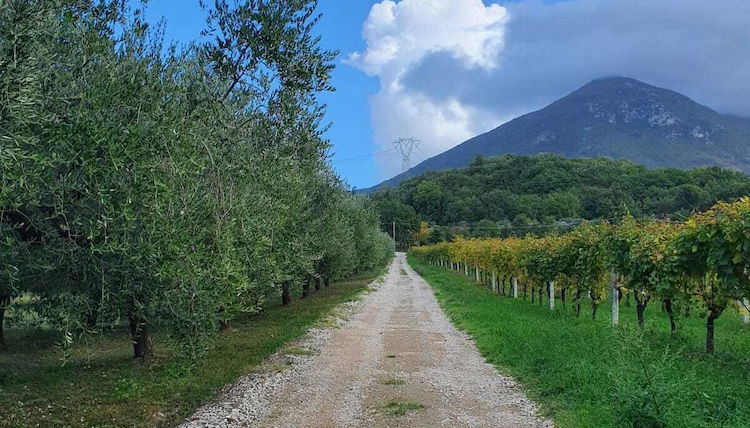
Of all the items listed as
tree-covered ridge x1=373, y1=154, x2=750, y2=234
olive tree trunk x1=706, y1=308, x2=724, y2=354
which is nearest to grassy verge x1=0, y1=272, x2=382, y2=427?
olive tree trunk x1=706, y1=308, x2=724, y2=354

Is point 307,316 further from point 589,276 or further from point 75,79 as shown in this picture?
point 75,79

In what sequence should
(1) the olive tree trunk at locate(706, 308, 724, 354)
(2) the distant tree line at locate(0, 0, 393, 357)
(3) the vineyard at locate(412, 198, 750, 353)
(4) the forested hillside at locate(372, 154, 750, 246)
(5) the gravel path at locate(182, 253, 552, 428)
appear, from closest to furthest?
1. (2) the distant tree line at locate(0, 0, 393, 357)
2. (5) the gravel path at locate(182, 253, 552, 428)
3. (3) the vineyard at locate(412, 198, 750, 353)
4. (1) the olive tree trunk at locate(706, 308, 724, 354)
5. (4) the forested hillside at locate(372, 154, 750, 246)

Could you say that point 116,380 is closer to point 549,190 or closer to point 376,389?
point 376,389

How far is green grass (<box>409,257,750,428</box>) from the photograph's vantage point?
7.27 m

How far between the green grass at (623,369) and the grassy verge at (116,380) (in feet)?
20.2

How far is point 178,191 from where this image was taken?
28.3 feet

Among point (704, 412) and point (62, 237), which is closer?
point (704, 412)

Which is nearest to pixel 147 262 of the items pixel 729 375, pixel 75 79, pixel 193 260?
pixel 193 260

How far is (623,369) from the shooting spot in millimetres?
7961

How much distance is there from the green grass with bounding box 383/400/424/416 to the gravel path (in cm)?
2

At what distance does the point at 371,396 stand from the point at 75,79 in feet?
22.8

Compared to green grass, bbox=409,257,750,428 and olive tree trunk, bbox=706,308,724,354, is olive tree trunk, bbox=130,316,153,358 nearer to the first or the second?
green grass, bbox=409,257,750,428

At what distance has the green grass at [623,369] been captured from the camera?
727 centimetres

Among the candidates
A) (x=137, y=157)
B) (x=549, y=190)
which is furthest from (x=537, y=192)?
(x=137, y=157)
